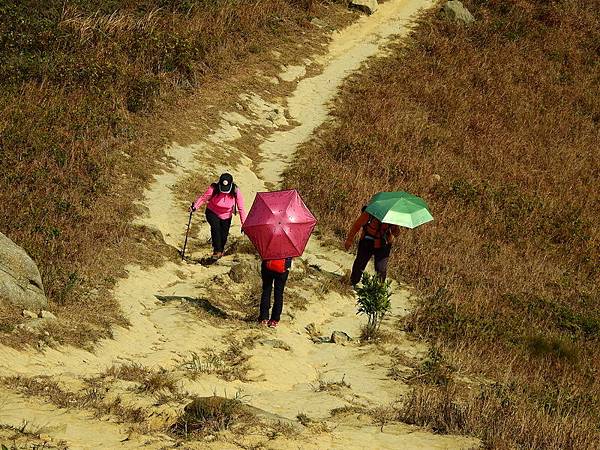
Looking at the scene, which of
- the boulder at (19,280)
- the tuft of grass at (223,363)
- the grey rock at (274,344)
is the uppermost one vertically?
the boulder at (19,280)

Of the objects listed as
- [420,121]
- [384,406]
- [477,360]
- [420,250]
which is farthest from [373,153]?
[384,406]

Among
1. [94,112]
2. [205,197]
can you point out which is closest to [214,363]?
[205,197]

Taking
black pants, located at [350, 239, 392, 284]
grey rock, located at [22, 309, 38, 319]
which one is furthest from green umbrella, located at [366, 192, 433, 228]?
grey rock, located at [22, 309, 38, 319]

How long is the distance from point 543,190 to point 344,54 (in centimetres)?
1059

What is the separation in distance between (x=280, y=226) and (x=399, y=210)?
9.18 feet

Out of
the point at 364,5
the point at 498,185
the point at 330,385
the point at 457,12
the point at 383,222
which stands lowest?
the point at 498,185

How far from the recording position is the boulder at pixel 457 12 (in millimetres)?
33062

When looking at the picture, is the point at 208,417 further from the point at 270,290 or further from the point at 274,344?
the point at 270,290

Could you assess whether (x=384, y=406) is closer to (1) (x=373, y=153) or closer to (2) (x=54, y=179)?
(2) (x=54, y=179)

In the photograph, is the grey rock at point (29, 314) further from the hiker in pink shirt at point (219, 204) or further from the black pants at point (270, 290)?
the hiker in pink shirt at point (219, 204)

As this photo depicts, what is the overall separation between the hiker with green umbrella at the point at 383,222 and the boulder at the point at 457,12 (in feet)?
71.9

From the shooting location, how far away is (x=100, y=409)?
284 inches

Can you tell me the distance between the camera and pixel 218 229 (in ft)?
45.7

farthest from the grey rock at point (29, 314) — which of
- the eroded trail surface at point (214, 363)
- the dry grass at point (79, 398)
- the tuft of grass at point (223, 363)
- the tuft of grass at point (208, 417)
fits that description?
the tuft of grass at point (208, 417)
